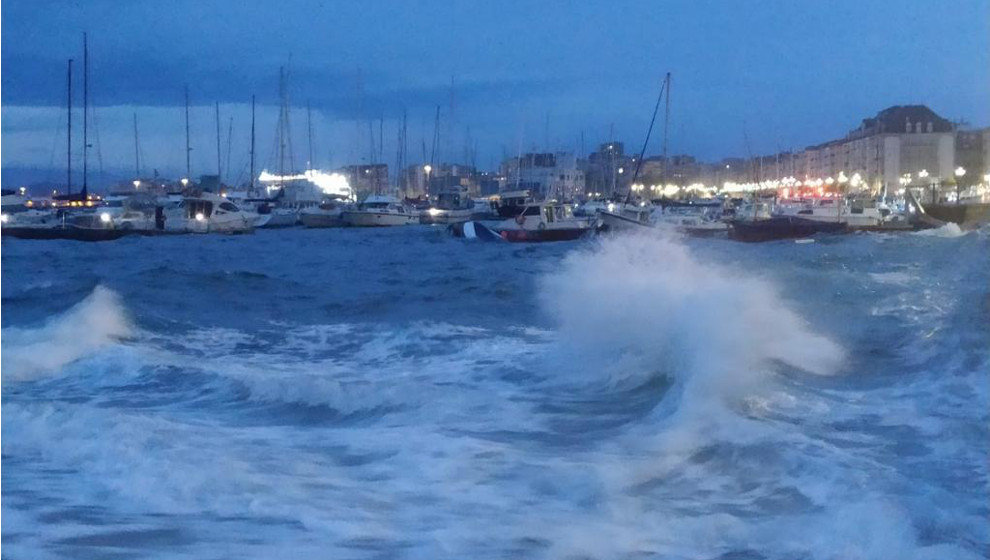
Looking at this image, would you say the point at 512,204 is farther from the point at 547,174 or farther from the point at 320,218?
the point at 547,174

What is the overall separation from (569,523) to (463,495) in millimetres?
915

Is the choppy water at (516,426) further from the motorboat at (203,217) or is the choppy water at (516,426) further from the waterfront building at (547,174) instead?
the waterfront building at (547,174)

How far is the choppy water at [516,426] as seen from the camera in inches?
241

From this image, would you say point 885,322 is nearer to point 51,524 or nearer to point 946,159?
point 51,524

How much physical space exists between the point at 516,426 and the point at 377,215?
2103 inches

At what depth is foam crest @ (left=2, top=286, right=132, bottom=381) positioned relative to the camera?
12.6 metres

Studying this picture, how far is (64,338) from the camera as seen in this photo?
14281mm

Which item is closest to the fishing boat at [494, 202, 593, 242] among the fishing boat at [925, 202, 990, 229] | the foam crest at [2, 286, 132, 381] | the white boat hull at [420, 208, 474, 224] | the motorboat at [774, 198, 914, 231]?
the motorboat at [774, 198, 914, 231]

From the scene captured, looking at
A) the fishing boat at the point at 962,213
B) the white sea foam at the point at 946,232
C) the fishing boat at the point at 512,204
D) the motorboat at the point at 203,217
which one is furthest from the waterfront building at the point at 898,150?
the motorboat at the point at 203,217

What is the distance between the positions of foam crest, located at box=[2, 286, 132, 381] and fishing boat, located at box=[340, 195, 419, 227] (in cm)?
4337

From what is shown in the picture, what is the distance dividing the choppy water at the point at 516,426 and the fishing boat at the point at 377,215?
140 feet

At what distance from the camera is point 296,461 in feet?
25.9

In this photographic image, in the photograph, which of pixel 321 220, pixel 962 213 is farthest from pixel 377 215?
pixel 962 213

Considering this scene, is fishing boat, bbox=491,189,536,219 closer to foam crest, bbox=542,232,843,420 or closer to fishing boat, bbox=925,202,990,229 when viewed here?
fishing boat, bbox=925,202,990,229
